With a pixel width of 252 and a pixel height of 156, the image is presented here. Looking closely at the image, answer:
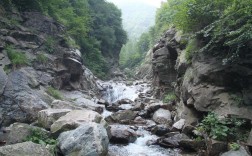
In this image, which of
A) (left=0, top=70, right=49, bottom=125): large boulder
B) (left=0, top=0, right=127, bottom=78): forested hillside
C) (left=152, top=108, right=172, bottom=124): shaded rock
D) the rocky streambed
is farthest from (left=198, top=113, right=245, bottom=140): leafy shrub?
(left=0, top=0, right=127, bottom=78): forested hillside

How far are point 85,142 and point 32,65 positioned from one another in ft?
36.4

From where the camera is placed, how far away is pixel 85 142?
872 cm

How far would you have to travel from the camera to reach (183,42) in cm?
1736

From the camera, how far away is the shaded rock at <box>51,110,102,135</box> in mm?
10227

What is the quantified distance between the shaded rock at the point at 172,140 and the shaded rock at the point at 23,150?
537 centimetres

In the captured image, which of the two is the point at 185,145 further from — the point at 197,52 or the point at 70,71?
the point at 70,71

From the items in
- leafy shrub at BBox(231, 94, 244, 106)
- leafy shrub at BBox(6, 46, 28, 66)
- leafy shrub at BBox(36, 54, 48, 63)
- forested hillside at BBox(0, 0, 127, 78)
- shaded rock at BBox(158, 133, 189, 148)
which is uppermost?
forested hillside at BBox(0, 0, 127, 78)

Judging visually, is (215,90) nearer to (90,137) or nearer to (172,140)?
(172,140)

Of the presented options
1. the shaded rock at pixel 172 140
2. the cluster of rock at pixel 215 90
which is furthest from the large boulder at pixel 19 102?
the cluster of rock at pixel 215 90

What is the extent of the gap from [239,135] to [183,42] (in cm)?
843

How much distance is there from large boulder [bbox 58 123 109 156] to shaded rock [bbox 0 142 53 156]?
3.10 ft

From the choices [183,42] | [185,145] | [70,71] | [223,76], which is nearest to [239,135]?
[185,145]

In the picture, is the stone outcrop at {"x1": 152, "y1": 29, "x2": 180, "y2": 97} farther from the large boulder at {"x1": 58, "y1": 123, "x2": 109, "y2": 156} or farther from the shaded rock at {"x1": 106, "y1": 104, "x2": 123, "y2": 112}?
the large boulder at {"x1": 58, "y1": 123, "x2": 109, "y2": 156}

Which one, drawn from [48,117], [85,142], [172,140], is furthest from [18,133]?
[172,140]
